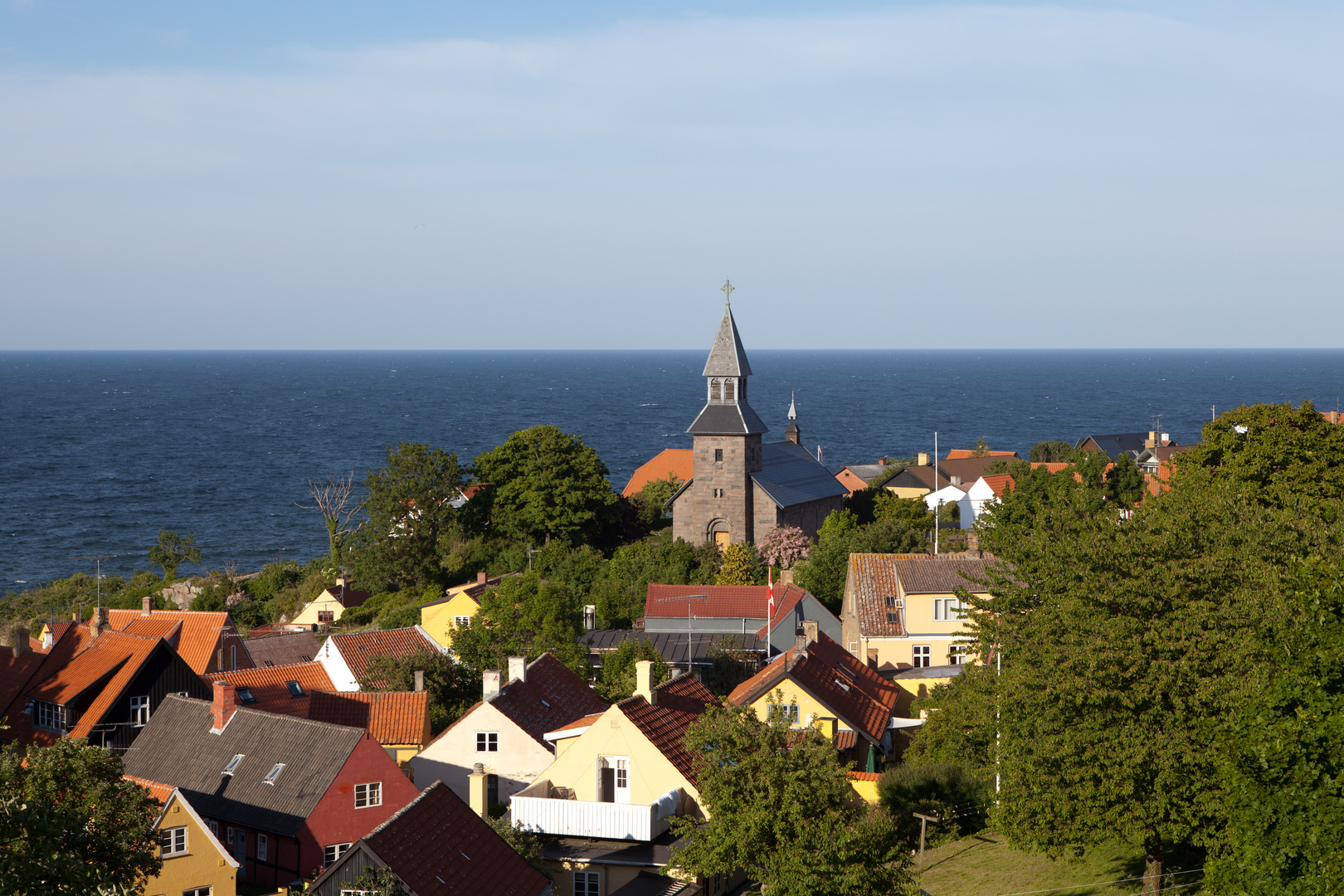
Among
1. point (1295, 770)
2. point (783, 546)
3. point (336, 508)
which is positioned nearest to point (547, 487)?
point (783, 546)

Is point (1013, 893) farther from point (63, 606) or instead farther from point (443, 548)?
point (63, 606)

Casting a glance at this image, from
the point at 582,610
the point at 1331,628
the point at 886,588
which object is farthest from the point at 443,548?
the point at 1331,628

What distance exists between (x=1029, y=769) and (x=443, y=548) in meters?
56.6

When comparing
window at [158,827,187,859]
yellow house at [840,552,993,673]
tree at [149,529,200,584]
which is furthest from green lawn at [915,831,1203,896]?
tree at [149,529,200,584]

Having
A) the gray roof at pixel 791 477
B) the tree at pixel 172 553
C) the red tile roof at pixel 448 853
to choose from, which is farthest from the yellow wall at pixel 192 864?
the tree at pixel 172 553

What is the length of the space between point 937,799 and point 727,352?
143 feet

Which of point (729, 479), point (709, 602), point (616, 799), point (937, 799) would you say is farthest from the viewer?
point (729, 479)

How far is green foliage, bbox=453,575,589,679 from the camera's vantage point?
49844 mm

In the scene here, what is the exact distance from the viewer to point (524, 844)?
31156 mm

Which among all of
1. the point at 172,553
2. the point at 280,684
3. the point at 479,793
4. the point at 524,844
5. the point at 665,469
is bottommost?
the point at 172,553

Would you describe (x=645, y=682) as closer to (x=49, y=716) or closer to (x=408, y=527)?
(x=49, y=716)

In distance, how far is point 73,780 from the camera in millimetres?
24641

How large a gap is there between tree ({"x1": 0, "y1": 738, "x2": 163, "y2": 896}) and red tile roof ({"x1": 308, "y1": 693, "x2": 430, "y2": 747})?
14130 millimetres

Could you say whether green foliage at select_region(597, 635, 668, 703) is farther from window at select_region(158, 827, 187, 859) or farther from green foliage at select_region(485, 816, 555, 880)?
window at select_region(158, 827, 187, 859)
